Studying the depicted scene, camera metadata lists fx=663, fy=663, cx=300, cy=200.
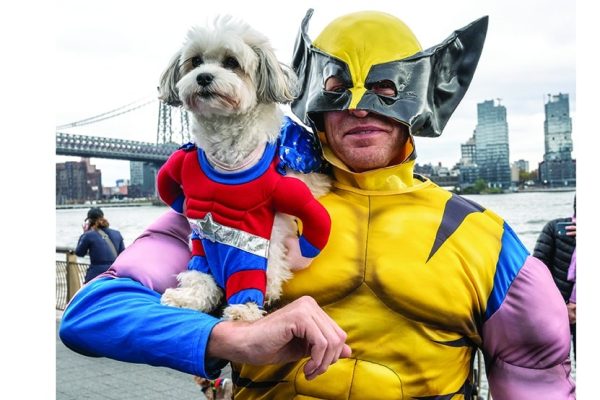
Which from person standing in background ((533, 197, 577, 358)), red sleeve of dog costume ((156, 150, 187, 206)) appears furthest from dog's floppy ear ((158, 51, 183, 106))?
person standing in background ((533, 197, 577, 358))

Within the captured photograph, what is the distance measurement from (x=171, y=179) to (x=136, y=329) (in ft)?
1.51

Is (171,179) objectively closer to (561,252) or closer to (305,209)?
(305,209)

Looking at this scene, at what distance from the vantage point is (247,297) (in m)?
1.58

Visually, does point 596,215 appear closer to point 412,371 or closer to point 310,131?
point 412,371

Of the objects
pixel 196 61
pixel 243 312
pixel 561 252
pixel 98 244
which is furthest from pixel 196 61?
pixel 98 244

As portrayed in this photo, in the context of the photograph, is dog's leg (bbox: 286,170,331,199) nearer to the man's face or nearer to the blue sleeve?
the man's face

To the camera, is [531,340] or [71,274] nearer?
[531,340]

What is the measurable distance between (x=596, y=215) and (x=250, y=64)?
0.92 meters

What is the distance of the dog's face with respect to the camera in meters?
1.63

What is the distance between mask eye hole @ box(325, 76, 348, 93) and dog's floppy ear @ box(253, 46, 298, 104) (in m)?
0.10

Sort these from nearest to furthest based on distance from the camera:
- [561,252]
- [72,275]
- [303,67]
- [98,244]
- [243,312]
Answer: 1. [243,312]
2. [303,67]
3. [561,252]
4. [98,244]
5. [72,275]

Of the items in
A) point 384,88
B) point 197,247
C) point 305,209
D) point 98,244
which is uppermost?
point 384,88

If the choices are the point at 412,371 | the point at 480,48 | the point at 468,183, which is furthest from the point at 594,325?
the point at 468,183

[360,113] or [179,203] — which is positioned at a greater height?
[360,113]
